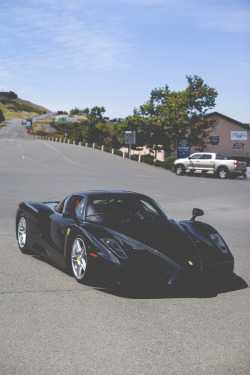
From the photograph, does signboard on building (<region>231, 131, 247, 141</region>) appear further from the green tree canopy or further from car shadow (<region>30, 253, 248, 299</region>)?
car shadow (<region>30, 253, 248, 299</region>)

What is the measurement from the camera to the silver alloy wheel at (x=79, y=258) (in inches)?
238

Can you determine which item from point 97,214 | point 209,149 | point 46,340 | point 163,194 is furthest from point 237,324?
point 209,149

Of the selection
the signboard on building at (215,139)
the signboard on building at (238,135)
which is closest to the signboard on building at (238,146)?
the signboard on building at (238,135)

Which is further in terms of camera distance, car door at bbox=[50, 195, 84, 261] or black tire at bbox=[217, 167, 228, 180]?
black tire at bbox=[217, 167, 228, 180]

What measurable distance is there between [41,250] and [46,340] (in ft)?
10.4

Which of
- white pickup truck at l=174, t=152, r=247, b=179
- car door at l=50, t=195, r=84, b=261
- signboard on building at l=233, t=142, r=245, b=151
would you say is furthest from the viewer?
signboard on building at l=233, t=142, r=245, b=151

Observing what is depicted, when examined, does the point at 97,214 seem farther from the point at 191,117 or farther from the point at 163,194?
the point at 191,117

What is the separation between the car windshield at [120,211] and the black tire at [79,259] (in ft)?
1.22

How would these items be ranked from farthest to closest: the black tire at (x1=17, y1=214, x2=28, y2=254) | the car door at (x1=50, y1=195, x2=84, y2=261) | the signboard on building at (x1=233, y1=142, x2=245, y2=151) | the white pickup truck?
the signboard on building at (x1=233, y1=142, x2=245, y2=151) → the white pickup truck → the black tire at (x1=17, y1=214, x2=28, y2=254) → the car door at (x1=50, y1=195, x2=84, y2=261)

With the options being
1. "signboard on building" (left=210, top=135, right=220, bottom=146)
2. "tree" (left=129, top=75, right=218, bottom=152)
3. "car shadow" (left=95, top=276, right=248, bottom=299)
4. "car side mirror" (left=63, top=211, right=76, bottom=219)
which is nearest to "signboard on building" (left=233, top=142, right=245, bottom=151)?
"signboard on building" (left=210, top=135, right=220, bottom=146)

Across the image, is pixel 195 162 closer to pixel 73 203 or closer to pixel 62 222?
pixel 73 203

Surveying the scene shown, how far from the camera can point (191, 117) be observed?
56000 millimetres

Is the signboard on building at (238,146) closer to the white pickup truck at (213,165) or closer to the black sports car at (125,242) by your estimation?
the white pickup truck at (213,165)

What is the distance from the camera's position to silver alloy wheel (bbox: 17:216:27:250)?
8086 mm
